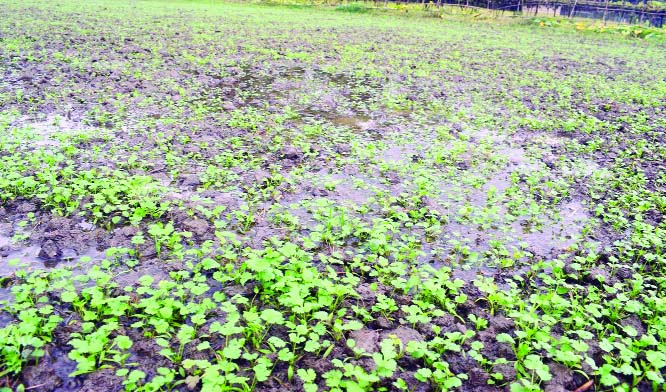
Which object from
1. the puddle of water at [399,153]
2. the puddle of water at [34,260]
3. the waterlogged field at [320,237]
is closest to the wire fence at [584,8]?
the waterlogged field at [320,237]

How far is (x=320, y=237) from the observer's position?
182 inches

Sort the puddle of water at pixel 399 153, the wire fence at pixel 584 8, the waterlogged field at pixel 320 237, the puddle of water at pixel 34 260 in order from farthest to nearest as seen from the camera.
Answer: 1. the wire fence at pixel 584 8
2. the puddle of water at pixel 399 153
3. the puddle of water at pixel 34 260
4. the waterlogged field at pixel 320 237

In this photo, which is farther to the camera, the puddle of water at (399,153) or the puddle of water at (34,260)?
the puddle of water at (399,153)

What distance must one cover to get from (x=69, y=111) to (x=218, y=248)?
5.78 meters

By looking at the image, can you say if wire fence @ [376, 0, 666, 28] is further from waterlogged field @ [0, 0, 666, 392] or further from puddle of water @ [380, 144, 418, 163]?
puddle of water @ [380, 144, 418, 163]

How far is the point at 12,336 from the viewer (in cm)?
295

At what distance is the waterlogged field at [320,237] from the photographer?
308 centimetres

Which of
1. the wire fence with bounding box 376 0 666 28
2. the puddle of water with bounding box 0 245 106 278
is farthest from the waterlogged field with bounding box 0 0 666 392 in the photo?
the wire fence with bounding box 376 0 666 28

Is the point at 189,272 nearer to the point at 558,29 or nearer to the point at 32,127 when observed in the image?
the point at 32,127

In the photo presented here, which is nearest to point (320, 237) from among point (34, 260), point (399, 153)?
point (34, 260)

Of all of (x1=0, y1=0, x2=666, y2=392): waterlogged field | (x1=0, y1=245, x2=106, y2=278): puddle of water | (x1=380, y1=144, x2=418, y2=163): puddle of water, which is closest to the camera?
(x1=0, y1=0, x2=666, y2=392): waterlogged field

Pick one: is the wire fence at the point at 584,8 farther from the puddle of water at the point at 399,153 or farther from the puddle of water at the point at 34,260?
the puddle of water at the point at 34,260

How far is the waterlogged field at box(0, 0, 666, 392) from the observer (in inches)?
121

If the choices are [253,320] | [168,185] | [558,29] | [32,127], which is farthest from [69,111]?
[558,29]
